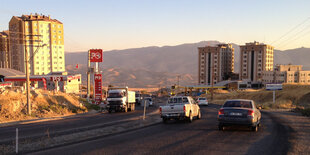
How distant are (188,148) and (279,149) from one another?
3426 mm

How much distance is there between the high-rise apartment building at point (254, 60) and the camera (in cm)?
13241

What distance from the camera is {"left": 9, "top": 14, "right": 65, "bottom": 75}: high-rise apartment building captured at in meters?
122

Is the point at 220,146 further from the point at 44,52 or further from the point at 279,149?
the point at 44,52

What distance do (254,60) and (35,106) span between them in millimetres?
124694

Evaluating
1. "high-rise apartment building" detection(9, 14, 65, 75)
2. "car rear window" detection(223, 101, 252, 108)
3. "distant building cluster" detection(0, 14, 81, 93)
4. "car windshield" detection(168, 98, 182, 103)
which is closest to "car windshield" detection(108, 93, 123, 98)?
"car windshield" detection(168, 98, 182, 103)

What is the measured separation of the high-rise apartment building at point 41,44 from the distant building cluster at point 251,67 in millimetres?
76103

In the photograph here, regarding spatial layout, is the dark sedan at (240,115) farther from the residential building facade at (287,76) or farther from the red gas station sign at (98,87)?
the residential building facade at (287,76)

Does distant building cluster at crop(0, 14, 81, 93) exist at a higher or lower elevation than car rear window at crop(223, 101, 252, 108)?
higher

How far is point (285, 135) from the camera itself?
13.0m

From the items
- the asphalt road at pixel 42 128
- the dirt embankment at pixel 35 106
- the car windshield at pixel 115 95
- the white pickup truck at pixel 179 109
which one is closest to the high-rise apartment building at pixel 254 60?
the car windshield at pixel 115 95

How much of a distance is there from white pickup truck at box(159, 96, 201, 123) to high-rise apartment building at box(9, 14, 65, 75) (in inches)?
4511

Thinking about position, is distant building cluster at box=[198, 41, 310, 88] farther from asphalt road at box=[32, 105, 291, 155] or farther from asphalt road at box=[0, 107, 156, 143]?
asphalt road at box=[32, 105, 291, 155]

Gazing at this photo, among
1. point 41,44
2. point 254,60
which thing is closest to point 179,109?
point 41,44

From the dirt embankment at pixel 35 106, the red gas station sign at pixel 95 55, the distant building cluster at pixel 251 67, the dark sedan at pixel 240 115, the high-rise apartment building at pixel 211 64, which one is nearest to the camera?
the dark sedan at pixel 240 115
